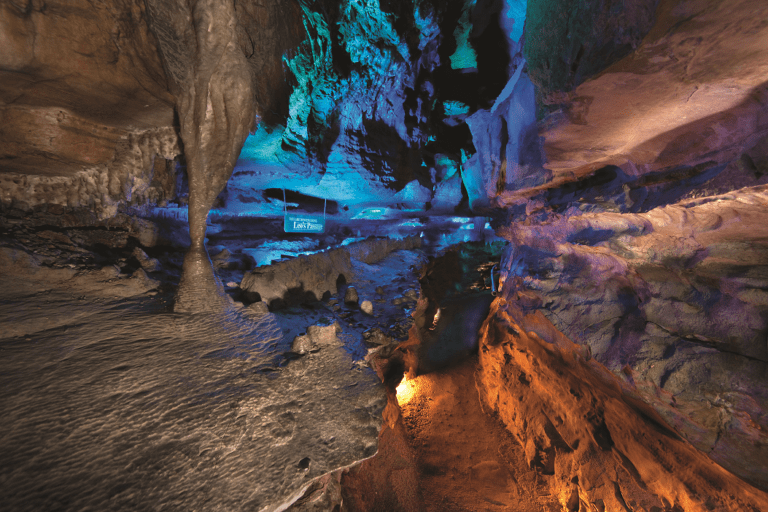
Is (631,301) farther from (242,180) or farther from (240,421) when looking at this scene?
(242,180)

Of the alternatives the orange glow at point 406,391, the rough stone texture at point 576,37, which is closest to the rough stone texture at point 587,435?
the orange glow at point 406,391

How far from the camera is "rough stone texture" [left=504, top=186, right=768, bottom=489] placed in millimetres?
→ 2314

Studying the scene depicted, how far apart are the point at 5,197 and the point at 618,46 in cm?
750

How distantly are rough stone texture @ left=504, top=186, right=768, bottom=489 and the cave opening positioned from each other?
23 mm

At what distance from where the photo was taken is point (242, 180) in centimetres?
756

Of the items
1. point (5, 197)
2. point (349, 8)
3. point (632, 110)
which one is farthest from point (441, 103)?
point (5, 197)

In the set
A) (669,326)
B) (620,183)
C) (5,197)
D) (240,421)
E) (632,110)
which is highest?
(632,110)

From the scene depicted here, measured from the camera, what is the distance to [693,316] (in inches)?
110

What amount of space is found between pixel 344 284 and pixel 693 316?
5.45m

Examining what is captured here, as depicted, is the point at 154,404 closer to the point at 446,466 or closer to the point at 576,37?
the point at 576,37

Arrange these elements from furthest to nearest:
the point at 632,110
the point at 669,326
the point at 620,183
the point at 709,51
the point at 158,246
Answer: the point at 158,246 < the point at 620,183 < the point at 669,326 < the point at 632,110 < the point at 709,51

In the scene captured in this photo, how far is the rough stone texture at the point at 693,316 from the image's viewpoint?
2.31 m

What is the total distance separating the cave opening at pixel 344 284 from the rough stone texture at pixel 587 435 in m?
0.04

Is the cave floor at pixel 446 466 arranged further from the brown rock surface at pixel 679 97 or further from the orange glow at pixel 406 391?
the brown rock surface at pixel 679 97
